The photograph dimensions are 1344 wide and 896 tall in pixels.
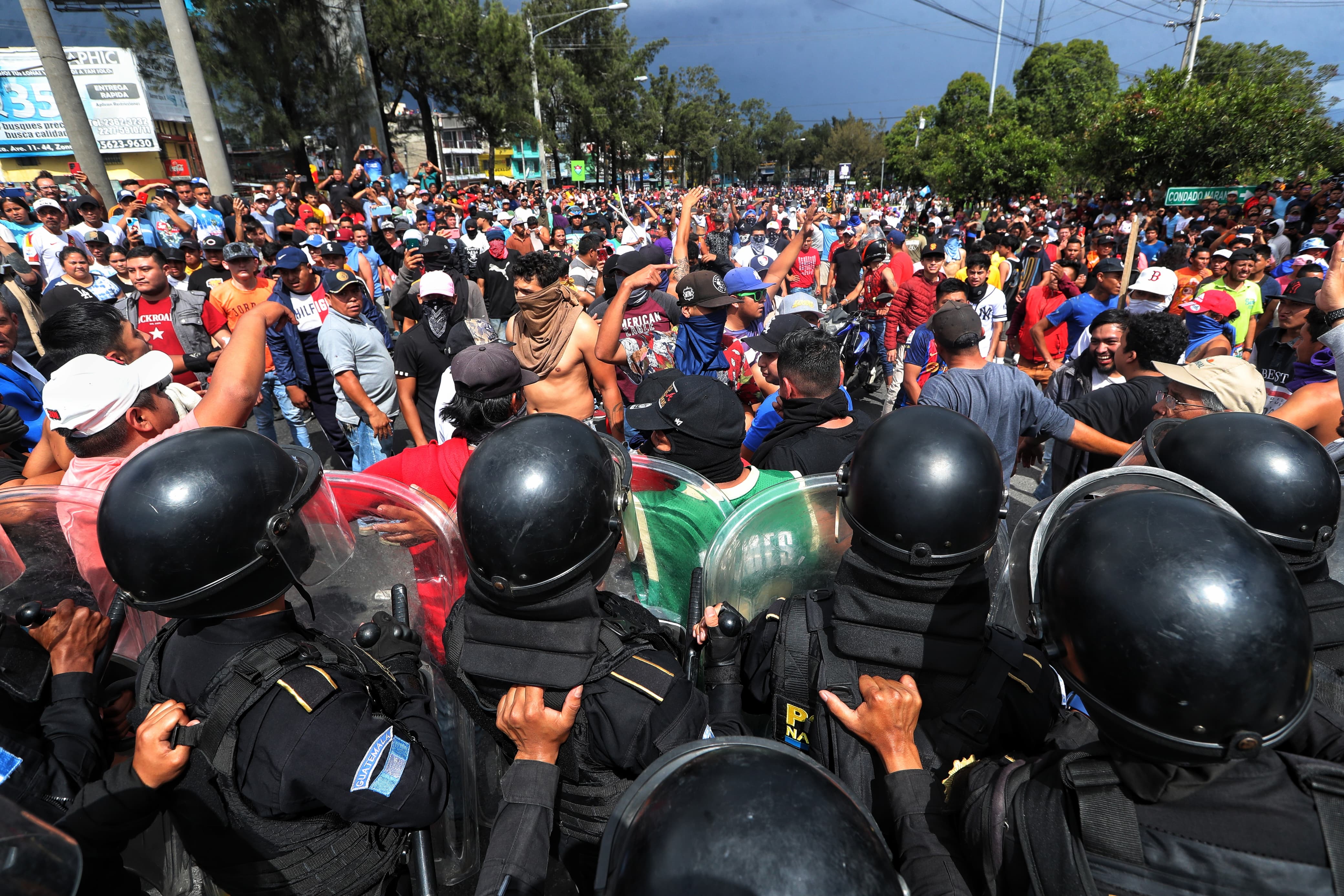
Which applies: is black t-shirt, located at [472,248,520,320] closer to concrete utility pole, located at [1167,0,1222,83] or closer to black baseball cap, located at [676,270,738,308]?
black baseball cap, located at [676,270,738,308]

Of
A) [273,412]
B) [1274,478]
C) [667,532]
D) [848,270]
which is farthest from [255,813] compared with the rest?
[848,270]

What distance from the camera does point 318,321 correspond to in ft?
16.3

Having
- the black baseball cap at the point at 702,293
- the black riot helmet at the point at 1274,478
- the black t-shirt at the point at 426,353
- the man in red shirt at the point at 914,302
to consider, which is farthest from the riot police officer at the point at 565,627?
the man in red shirt at the point at 914,302

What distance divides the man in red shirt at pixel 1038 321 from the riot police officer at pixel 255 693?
238 inches

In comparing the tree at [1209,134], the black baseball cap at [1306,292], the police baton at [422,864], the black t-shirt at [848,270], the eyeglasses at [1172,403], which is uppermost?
the tree at [1209,134]

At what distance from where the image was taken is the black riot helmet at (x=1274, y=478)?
163 centimetres

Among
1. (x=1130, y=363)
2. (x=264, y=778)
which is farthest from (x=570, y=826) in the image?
(x=1130, y=363)

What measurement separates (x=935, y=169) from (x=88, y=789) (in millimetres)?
30459

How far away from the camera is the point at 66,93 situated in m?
11.0

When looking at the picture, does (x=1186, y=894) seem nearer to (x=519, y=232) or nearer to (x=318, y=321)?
(x=318, y=321)

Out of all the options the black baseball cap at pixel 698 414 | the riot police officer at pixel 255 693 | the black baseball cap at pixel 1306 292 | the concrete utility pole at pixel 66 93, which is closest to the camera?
the riot police officer at pixel 255 693

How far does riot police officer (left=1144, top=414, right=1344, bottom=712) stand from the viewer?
161 centimetres

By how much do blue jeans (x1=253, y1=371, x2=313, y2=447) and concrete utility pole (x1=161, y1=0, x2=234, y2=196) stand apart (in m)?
9.11

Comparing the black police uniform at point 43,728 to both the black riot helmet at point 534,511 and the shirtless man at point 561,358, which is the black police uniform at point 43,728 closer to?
the black riot helmet at point 534,511
